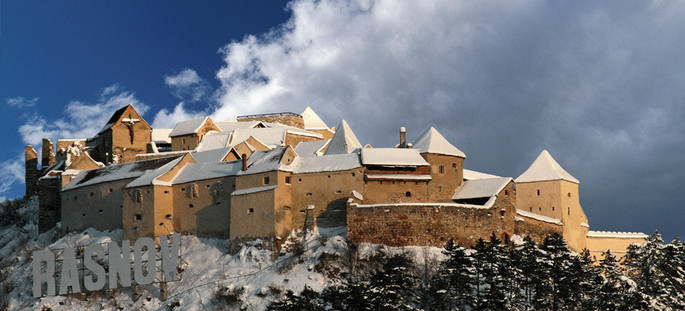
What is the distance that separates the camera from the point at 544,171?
8338 centimetres

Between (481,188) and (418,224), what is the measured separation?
9474 mm

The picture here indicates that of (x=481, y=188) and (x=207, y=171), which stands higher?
(x=207, y=171)

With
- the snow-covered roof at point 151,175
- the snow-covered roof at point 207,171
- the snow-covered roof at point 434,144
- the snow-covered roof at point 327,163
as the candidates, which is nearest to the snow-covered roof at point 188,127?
the snow-covered roof at point 151,175

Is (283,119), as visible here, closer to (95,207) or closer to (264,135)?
(264,135)

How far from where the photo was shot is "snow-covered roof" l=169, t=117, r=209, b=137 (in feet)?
328

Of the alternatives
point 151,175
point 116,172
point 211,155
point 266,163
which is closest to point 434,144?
point 266,163

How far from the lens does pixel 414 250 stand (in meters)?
68.9

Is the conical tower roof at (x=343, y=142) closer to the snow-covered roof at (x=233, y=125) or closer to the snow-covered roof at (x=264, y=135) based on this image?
the snow-covered roof at (x=264, y=135)

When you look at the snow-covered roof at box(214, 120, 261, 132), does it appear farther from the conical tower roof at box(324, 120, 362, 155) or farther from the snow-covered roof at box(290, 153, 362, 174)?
the snow-covered roof at box(290, 153, 362, 174)

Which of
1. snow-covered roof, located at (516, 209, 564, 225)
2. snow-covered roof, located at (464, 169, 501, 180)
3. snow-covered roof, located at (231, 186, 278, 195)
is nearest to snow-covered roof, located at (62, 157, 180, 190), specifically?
snow-covered roof, located at (231, 186, 278, 195)

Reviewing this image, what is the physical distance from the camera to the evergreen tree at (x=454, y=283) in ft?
198

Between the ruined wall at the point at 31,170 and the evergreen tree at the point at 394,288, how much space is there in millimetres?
56543

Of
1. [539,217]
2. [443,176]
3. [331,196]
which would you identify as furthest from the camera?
[443,176]

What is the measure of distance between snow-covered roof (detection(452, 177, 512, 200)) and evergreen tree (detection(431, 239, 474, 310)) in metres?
12.7
